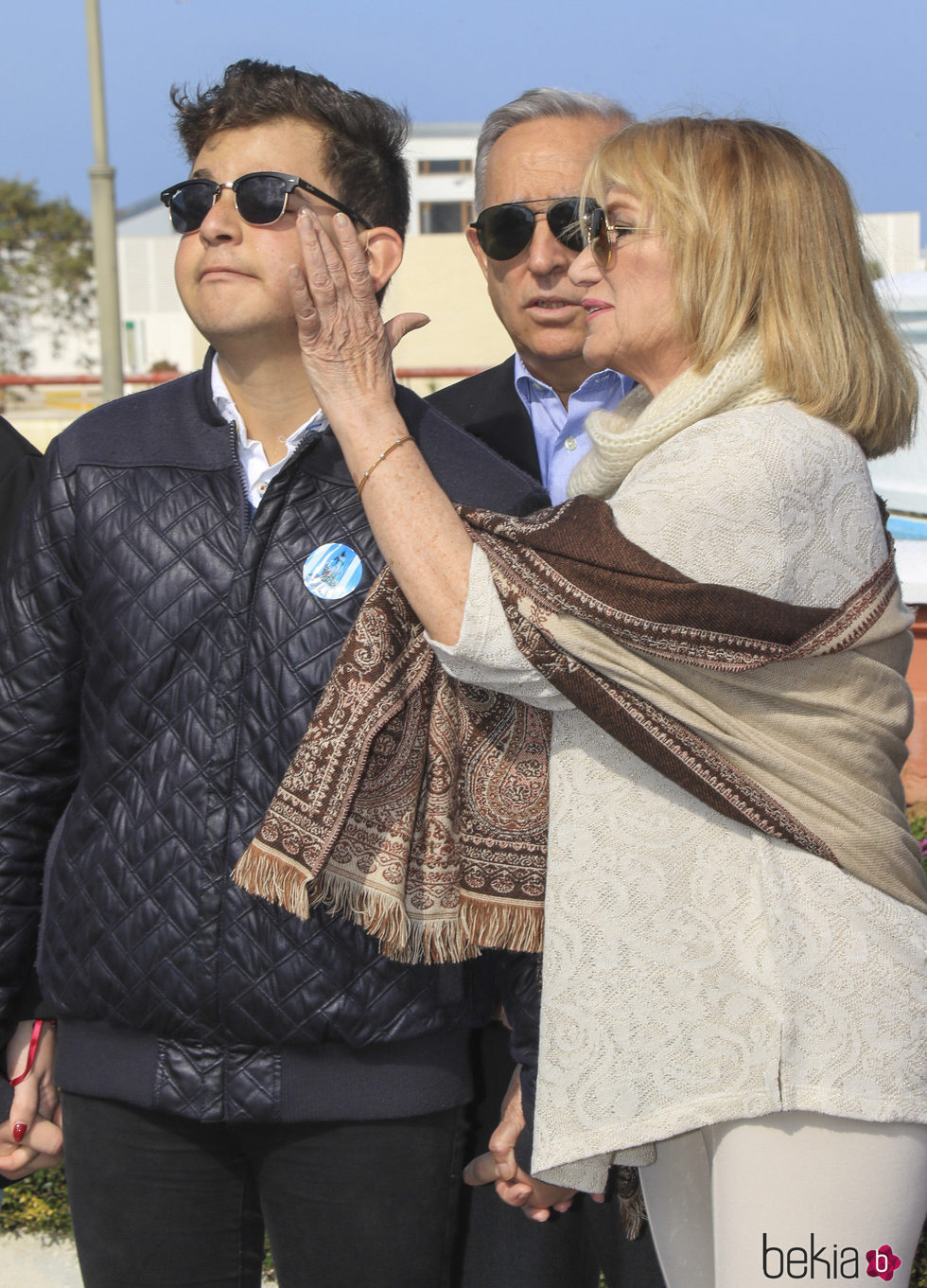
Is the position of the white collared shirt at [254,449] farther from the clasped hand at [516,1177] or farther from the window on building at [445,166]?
the window on building at [445,166]

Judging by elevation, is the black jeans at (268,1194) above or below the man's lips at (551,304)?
below

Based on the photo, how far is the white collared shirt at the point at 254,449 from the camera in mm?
2211

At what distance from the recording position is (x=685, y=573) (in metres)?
1.78

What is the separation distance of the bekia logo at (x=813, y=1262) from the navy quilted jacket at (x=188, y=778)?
55cm

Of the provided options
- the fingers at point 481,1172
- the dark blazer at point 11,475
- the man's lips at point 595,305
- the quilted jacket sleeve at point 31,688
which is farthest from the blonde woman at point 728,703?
the dark blazer at point 11,475

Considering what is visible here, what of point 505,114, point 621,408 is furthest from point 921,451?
point 621,408

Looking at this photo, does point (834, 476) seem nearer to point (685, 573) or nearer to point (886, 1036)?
point (685, 573)

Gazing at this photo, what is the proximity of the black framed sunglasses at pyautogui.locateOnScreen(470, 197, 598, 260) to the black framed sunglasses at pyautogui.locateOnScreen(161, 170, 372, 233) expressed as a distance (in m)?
0.83

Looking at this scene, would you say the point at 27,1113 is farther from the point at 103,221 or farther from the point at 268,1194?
the point at 103,221

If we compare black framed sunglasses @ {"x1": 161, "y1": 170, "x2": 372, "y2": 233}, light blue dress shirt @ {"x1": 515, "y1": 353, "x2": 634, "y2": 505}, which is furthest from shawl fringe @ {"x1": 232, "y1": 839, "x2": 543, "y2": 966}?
light blue dress shirt @ {"x1": 515, "y1": 353, "x2": 634, "y2": 505}

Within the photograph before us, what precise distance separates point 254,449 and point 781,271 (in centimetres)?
90

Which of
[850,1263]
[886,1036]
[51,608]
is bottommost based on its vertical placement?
[850,1263]

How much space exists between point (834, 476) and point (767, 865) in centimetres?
55

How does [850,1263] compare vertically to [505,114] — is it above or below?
below
